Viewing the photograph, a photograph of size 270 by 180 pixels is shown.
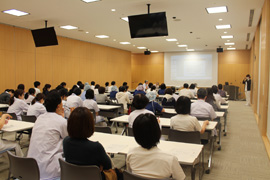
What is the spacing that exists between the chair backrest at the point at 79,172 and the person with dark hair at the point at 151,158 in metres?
0.32

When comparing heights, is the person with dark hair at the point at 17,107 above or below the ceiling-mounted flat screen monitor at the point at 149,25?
below

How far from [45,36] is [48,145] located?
6.37 meters

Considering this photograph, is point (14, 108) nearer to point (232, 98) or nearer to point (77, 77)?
point (77, 77)

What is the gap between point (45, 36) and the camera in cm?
783

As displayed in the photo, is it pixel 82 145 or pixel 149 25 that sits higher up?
pixel 149 25

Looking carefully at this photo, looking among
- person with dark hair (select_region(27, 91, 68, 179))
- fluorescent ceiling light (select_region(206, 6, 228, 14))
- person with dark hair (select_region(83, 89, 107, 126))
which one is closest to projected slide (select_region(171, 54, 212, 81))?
fluorescent ceiling light (select_region(206, 6, 228, 14))

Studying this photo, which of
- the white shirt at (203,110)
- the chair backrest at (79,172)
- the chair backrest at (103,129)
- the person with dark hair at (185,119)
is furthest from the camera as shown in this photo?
the white shirt at (203,110)

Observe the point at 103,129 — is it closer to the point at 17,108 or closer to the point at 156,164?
the point at 156,164

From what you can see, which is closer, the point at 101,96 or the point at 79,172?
the point at 79,172

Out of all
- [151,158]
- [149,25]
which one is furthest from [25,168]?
[149,25]

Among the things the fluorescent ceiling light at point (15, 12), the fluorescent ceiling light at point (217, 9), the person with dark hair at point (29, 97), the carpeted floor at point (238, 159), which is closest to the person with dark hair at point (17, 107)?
the carpeted floor at point (238, 159)

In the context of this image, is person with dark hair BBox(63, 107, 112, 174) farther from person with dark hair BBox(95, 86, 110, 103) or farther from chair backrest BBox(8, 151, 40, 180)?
person with dark hair BBox(95, 86, 110, 103)

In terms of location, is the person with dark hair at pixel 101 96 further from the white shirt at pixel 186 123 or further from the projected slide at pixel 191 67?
the projected slide at pixel 191 67

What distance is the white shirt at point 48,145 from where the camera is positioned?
229cm
